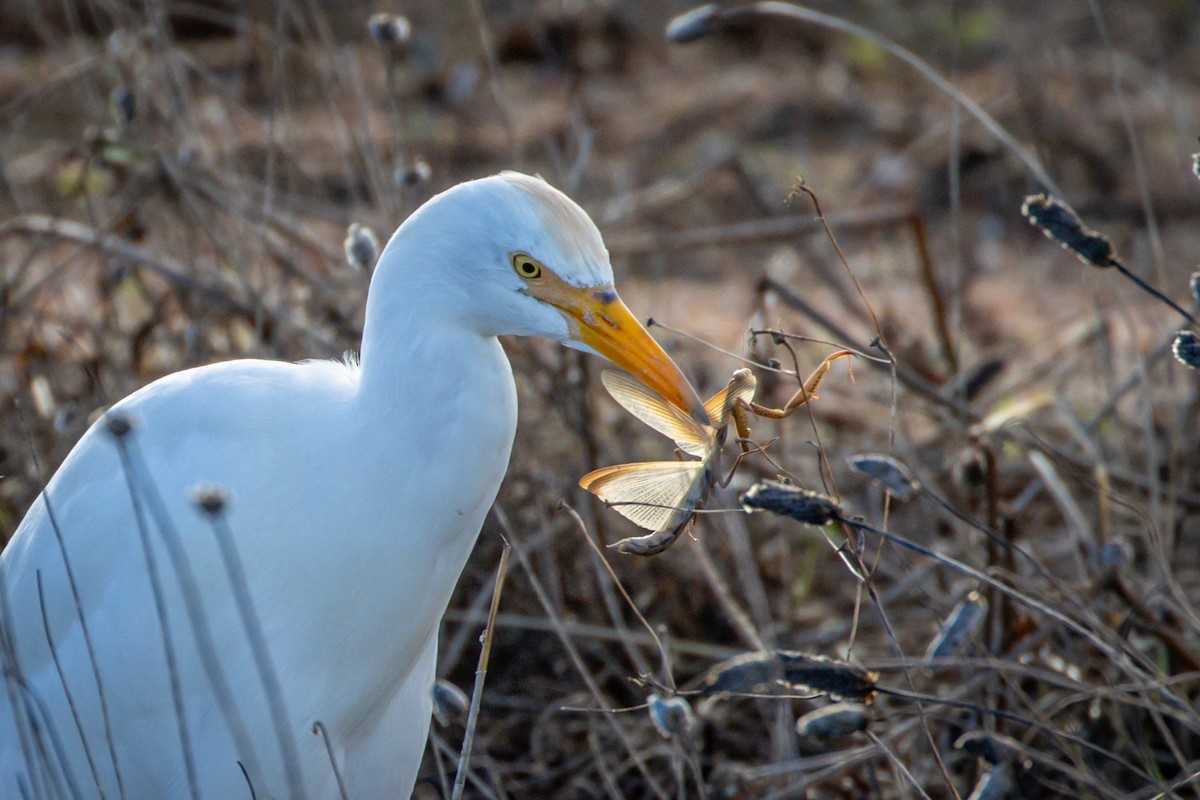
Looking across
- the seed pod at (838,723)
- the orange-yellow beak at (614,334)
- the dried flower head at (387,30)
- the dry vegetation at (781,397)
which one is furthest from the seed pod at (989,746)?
the dried flower head at (387,30)

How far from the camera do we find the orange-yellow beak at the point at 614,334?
1.95m

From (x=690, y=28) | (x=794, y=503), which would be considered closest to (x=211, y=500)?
(x=794, y=503)

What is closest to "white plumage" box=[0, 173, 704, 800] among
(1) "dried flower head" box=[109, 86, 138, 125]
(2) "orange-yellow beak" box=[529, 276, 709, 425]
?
(2) "orange-yellow beak" box=[529, 276, 709, 425]

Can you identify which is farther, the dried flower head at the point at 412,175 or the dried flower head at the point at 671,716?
the dried flower head at the point at 412,175

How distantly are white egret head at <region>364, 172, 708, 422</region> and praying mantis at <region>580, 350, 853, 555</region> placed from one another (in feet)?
0.10

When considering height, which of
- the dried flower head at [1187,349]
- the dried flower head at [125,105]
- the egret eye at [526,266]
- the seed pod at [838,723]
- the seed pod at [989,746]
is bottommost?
the seed pod at [989,746]

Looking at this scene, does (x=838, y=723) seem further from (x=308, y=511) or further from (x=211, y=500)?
(x=308, y=511)

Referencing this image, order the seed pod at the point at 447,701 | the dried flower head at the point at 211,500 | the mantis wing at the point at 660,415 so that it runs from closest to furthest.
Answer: the dried flower head at the point at 211,500 < the mantis wing at the point at 660,415 < the seed pod at the point at 447,701

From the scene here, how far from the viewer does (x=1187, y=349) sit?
1.53 m

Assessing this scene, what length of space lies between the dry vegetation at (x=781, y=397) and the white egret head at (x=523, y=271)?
0.33 metres

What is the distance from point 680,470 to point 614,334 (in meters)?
0.23

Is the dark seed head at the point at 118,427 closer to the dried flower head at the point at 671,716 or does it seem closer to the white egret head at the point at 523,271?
the white egret head at the point at 523,271

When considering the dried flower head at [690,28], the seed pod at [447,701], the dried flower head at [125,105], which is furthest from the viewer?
the dried flower head at [125,105]

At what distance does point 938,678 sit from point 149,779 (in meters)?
1.82
